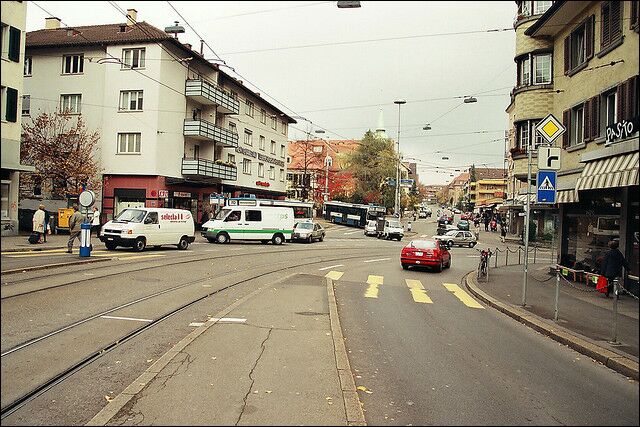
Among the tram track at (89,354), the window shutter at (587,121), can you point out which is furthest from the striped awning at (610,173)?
the tram track at (89,354)

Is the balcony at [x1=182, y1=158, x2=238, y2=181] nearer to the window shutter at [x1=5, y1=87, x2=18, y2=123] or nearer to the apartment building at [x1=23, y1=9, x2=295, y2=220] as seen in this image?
the apartment building at [x1=23, y1=9, x2=295, y2=220]

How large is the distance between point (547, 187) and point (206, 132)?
3497 centimetres

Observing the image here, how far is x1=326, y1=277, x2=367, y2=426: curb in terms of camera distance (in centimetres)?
502

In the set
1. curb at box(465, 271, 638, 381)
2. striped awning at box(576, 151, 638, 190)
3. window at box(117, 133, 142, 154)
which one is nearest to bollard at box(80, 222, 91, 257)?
curb at box(465, 271, 638, 381)

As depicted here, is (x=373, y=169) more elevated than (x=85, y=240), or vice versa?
(x=373, y=169)

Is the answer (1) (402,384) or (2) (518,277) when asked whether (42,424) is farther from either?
(2) (518,277)

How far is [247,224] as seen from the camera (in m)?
34.7

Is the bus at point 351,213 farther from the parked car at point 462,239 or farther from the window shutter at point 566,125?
the window shutter at point 566,125

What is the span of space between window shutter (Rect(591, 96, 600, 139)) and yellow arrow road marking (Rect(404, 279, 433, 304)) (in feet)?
22.5

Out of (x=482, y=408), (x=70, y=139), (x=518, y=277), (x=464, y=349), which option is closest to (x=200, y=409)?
(x=482, y=408)

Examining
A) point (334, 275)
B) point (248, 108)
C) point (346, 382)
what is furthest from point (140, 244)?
point (248, 108)

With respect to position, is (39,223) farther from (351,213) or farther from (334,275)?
(351,213)

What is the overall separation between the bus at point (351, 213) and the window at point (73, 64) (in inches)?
1482

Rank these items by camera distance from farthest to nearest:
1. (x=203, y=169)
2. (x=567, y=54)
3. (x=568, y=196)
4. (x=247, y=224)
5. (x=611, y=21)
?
(x=203, y=169) → (x=247, y=224) → (x=567, y=54) → (x=568, y=196) → (x=611, y=21)
